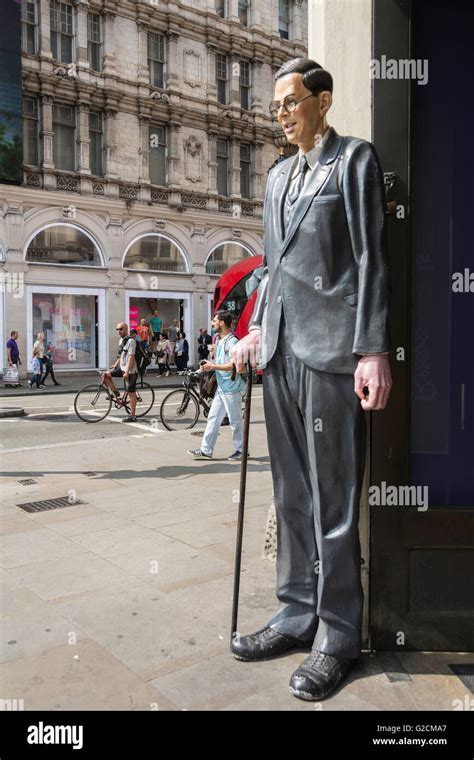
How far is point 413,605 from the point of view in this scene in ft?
10.3

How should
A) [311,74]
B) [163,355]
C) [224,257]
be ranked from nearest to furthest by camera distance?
1. [311,74]
2. [163,355]
3. [224,257]

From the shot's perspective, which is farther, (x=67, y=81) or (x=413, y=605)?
(x=67, y=81)

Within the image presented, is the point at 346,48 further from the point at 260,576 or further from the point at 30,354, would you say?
the point at 30,354

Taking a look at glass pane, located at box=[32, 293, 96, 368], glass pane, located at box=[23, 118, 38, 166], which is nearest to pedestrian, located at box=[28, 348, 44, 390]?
glass pane, located at box=[32, 293, 96, 368]

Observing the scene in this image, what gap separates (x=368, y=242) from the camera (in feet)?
9.06

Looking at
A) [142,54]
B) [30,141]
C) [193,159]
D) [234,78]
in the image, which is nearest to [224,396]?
[30,141]

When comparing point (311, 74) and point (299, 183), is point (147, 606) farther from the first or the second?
point (311, 74)

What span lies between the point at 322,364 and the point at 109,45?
Answer: 28.5m

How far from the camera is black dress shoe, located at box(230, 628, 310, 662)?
3092mm

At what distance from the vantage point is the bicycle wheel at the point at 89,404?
12.4 m

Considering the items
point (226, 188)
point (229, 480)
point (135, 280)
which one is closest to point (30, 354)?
point (135, 280)

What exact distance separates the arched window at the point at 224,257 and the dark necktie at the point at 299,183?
28.2 m

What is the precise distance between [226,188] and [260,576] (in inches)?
1159

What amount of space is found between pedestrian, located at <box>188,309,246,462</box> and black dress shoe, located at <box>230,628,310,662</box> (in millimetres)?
5460
